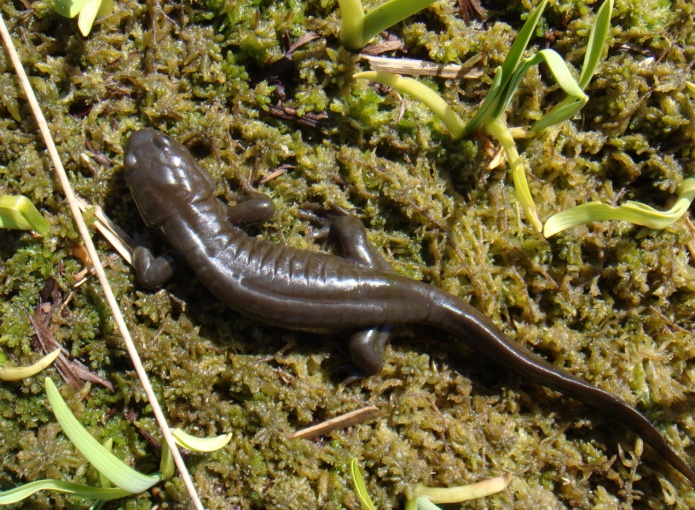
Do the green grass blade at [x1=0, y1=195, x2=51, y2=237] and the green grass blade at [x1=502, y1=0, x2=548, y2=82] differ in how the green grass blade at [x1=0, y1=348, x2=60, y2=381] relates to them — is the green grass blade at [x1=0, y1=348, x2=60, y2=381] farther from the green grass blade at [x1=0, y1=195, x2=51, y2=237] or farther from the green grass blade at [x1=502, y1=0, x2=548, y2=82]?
the green grass blade at [x1=502, y1=0, x2=548, y2=82]

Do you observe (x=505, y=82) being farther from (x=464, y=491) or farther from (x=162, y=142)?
(x=464, y=491)

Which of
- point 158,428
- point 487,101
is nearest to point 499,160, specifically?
point 487,101

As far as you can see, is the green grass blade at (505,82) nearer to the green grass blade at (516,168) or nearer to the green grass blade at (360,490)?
the green grass blade at (516,168)

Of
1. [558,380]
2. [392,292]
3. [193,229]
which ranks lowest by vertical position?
[558,380]

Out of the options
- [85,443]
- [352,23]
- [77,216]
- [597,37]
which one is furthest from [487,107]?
[85,443]

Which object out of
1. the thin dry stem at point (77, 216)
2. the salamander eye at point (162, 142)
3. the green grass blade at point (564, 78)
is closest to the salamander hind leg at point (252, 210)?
the salamander eye at point (162, 142)

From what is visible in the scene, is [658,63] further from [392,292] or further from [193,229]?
[193,229]

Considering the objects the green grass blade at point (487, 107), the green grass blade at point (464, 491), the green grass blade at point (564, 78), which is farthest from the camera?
the green grass blade at point (464, 491)
